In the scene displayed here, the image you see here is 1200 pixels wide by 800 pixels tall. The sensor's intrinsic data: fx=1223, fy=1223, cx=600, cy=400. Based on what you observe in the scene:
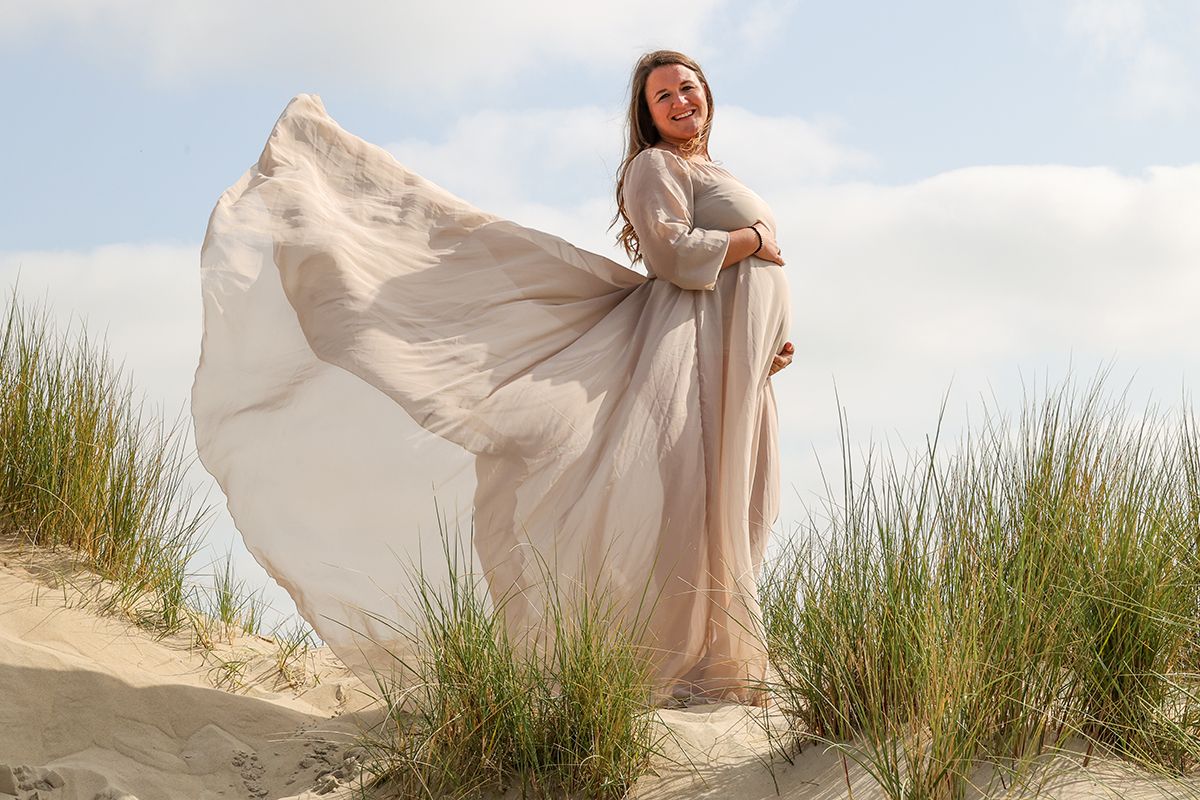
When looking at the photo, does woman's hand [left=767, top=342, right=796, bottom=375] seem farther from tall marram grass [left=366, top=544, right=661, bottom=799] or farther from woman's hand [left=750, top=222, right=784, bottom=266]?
tall marram grass [left=366, top=544, right=661, bottom=799]

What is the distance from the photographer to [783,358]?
4.11 metres

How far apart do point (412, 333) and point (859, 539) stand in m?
1.63

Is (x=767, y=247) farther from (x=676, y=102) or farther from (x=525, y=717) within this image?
(x=525, y=717)

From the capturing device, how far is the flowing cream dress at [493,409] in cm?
356

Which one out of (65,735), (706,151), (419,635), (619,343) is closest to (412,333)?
(619,343)

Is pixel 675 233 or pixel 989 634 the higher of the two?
pixel 675 233

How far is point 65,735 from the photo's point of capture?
3.65 meters

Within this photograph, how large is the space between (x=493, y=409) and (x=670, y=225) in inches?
32.5

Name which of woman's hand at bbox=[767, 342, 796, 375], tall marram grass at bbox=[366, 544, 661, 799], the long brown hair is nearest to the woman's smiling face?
the long brown hair

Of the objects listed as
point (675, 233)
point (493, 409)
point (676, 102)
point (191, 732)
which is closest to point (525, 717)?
point (493, 409)

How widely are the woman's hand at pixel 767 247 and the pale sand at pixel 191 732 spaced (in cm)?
144

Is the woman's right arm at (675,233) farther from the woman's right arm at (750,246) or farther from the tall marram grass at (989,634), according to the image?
the tall marram grass at (989,634)

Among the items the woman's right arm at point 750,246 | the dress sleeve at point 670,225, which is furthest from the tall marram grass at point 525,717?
the woman's right arm at point 750,246

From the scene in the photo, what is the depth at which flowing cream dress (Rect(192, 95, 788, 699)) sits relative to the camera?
3.56 m
